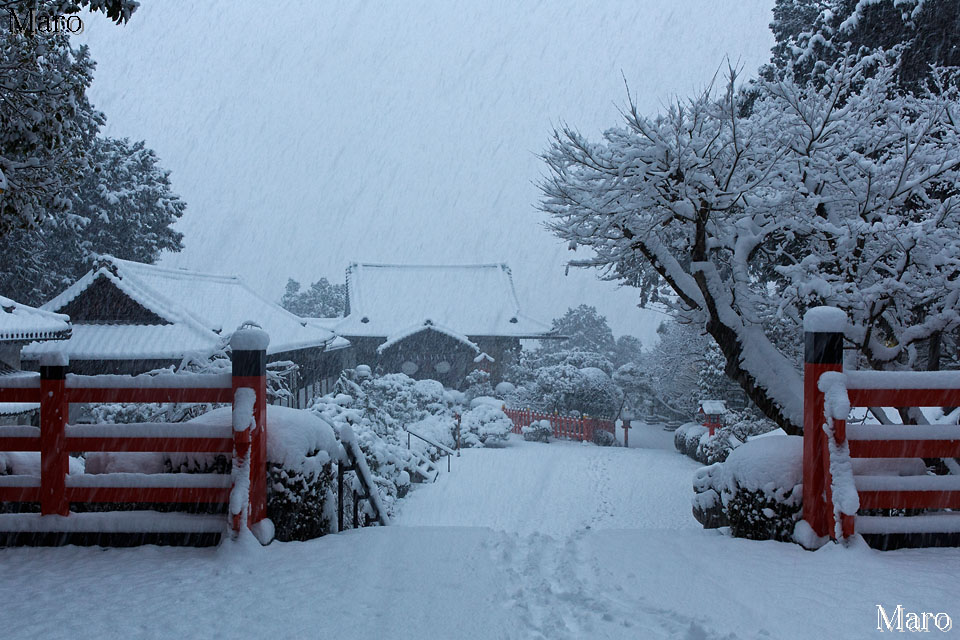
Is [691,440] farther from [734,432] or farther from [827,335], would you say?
[827,335]

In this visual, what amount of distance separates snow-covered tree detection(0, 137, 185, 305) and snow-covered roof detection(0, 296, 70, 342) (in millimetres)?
8774

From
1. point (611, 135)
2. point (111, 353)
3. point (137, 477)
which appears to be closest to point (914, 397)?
point (611, 135)

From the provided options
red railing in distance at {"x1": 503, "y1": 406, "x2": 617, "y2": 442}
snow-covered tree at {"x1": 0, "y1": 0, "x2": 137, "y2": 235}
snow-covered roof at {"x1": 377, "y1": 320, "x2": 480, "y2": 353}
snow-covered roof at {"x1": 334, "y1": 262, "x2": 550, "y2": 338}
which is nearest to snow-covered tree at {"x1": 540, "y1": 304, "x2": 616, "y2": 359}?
snow-covered roof at {"x1": 334, "y1": 262, "x2": 550, "y2": 338}

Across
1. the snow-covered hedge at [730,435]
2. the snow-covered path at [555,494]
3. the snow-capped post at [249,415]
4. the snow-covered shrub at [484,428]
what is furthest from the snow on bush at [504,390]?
the snow-capped post at [249,415]

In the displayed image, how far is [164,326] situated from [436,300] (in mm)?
19859

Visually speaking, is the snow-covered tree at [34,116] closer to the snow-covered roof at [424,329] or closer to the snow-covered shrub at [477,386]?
the snow-covered shrub at [477,386]

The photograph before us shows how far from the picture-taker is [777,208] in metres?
6.83

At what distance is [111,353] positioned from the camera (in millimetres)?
14156

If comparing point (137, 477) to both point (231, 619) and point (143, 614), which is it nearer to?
point (143, 614)

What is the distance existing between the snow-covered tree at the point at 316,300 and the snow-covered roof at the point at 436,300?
1227 inches

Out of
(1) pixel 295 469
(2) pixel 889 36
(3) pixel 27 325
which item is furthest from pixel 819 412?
(3) pixel 27 325

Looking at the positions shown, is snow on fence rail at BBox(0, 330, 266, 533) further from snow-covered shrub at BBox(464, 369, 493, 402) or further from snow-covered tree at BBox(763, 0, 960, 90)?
snow-covered shrub at BBox(464, 369, 493, 402)

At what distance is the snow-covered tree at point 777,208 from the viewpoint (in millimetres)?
6418

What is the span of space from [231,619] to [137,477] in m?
1.46
